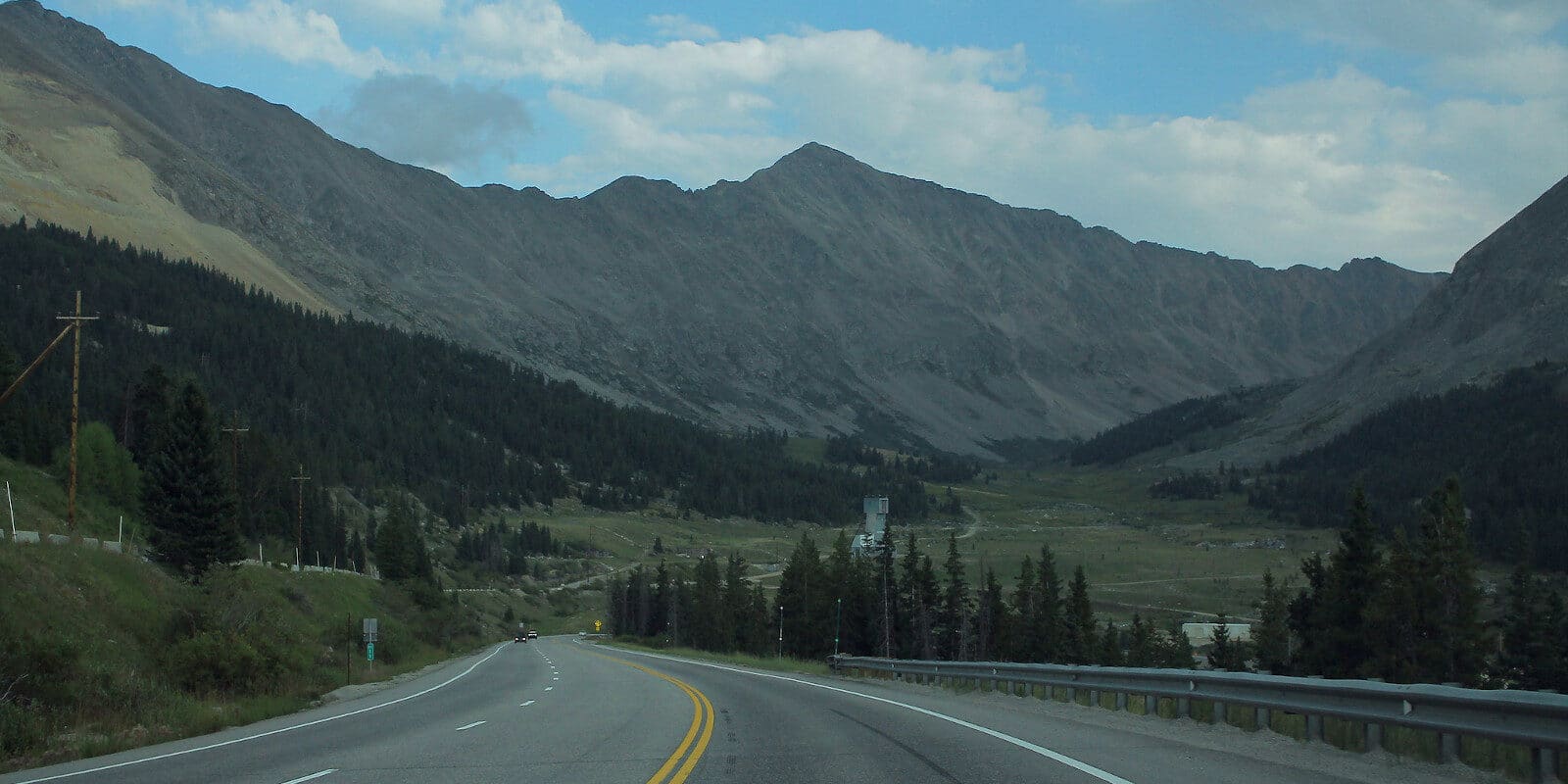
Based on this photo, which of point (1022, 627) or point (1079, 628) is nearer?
point (1079, 628)

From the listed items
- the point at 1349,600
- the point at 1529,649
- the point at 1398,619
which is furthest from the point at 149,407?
the point at 1529,649

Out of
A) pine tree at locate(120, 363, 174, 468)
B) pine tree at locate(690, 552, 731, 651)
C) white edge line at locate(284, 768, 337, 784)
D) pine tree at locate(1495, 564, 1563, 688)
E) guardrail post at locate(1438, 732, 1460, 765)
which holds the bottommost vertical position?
pine tree at locate(690, 552, 731, 651)

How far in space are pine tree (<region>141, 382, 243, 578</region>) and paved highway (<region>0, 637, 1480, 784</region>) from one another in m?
32.7

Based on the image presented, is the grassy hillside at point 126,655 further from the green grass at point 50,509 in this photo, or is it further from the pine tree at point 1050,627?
the pine tree at point 1050,627

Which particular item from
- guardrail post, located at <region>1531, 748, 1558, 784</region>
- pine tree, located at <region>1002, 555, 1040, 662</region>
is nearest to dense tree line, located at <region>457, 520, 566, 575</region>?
pine tree, located at <region>1002, 555, 1040, 662</region>

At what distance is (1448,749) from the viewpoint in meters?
12.5

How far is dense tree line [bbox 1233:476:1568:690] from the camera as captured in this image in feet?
172

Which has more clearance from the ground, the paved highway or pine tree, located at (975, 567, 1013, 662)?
the paved highway

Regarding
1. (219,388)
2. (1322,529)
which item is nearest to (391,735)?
(219,388)

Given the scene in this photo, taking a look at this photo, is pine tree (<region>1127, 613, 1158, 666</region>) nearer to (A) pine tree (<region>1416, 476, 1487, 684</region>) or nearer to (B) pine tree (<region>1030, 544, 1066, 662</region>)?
(B) pine tree (<region>1030, 544, 1066, 662</region>)

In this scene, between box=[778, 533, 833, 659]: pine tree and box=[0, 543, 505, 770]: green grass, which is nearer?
box=[0, 543, 505, 770]: green grass

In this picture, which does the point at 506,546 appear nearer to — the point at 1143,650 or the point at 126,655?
the point at 1143,650

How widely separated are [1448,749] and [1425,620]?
155ft

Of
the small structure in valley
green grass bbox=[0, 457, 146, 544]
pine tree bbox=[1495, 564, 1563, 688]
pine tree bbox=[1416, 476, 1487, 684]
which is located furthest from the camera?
the small structure in valley
